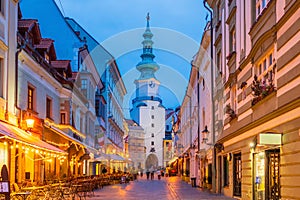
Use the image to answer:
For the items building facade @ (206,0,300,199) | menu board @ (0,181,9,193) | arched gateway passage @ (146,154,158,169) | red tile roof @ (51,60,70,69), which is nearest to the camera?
menu board @ (0,181,9,193)

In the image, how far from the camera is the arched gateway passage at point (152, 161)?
434ft

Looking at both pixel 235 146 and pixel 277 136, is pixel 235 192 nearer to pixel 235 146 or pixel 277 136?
pixel 235 146

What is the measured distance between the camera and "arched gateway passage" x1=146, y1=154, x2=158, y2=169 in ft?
434

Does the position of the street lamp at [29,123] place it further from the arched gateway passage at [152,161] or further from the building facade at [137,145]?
the arched gateway passage at [152,161]

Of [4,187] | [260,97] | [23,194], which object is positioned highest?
[260,97]

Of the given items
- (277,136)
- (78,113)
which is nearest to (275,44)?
(277,136)

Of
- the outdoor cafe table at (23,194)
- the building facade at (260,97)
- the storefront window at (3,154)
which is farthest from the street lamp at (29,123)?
the building facade at (260,97)

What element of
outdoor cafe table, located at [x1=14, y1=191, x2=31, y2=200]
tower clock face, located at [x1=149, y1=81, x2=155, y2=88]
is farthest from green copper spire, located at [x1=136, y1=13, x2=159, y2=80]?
outdoor cafe table, located at [x1=14, y1=191, x2=31, y2=200]

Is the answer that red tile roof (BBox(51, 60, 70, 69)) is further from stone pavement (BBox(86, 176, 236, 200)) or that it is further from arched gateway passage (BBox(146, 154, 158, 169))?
arched gateway passage (BBox(146, 154, 158, 169))

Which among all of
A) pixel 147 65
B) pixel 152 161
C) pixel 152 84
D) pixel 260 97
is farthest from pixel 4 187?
pixel 152 161

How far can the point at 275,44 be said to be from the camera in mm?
14328

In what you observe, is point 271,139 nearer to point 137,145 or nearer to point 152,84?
point 152,84

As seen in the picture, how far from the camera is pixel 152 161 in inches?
5344

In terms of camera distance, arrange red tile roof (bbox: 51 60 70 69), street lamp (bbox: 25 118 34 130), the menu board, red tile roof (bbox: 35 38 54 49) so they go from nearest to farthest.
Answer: the menu board < street lamp (bbox: 25 118 34 130) < red tile roof (bbox: 35 38 54 49) < red tile roof (bbox: 51 60 70 69)
